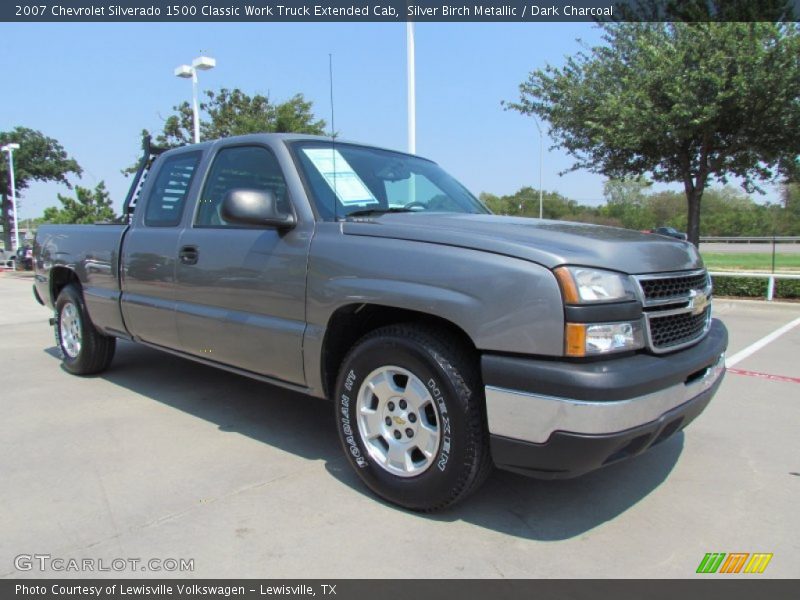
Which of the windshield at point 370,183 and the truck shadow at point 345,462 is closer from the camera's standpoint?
the truck shadow at point 345,462

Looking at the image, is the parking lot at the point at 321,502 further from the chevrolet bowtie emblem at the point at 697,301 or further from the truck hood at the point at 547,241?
the truck hood at the point at 547,241

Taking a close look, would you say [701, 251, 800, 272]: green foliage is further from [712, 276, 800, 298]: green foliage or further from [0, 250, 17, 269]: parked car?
[0, 250, 17, 269]: parked car

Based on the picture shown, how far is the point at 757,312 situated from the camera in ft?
34.5

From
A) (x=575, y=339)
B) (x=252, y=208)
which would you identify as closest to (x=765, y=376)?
(x=575, y=339)

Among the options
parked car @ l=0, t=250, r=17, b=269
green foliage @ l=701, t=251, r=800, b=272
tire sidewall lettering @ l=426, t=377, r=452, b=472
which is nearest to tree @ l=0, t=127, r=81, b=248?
parked car @ l=0, t=250, r=17, b=269

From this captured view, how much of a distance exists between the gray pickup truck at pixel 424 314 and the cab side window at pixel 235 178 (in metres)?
0.01

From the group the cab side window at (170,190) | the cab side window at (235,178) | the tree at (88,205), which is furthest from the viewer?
the tree at (88,205)

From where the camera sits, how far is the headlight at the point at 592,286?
2307 millimetres

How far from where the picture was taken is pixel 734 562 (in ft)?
8.04

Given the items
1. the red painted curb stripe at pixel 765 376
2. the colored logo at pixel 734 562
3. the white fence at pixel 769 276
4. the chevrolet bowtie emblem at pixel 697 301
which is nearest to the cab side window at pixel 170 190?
the chevrolet bowtie emblem at pixel 697 301

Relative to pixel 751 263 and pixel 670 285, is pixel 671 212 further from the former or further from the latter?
pixel 670 285

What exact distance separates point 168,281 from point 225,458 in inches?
52.2

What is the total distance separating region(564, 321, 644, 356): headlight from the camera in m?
2.29
